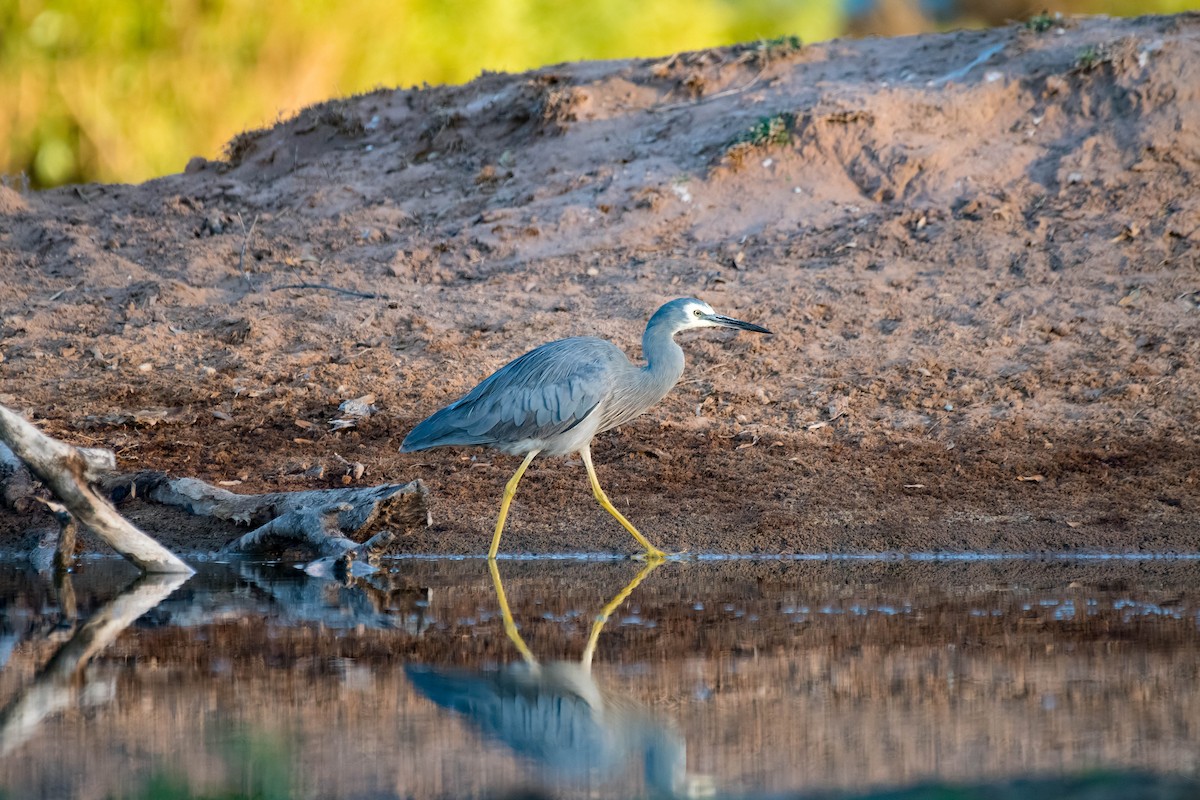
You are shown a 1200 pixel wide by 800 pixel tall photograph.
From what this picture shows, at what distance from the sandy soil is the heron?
18.2 inches

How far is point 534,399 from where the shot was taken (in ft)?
26.8

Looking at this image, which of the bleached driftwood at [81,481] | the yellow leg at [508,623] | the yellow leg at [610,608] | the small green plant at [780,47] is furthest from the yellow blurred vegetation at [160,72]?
the yellow leg at [508,623]

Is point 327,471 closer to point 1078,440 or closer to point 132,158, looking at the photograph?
point 1078,440

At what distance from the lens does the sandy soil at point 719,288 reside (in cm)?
892

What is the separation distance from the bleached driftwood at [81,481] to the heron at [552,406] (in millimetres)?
1633

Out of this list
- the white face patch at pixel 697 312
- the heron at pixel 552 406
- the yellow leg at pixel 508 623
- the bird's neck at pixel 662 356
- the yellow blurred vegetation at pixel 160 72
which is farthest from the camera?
the yellow blurred vegetation at pixel 160 72

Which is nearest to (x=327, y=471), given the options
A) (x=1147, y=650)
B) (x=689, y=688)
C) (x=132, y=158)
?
(x=689, y=688)

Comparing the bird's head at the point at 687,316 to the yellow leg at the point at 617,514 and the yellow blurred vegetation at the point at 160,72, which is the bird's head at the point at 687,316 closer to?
the yellow leg at the point at 617,514

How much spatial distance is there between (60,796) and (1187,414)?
7725mm

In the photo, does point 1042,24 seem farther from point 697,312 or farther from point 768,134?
point 697,312

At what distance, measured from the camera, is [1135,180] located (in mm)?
11844

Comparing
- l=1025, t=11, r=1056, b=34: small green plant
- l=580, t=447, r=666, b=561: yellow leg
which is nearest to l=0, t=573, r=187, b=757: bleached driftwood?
l=580, t=447, r=666, b=561: yellow leg

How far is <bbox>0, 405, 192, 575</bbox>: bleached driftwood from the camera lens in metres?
6.80

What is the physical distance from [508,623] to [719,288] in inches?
220
